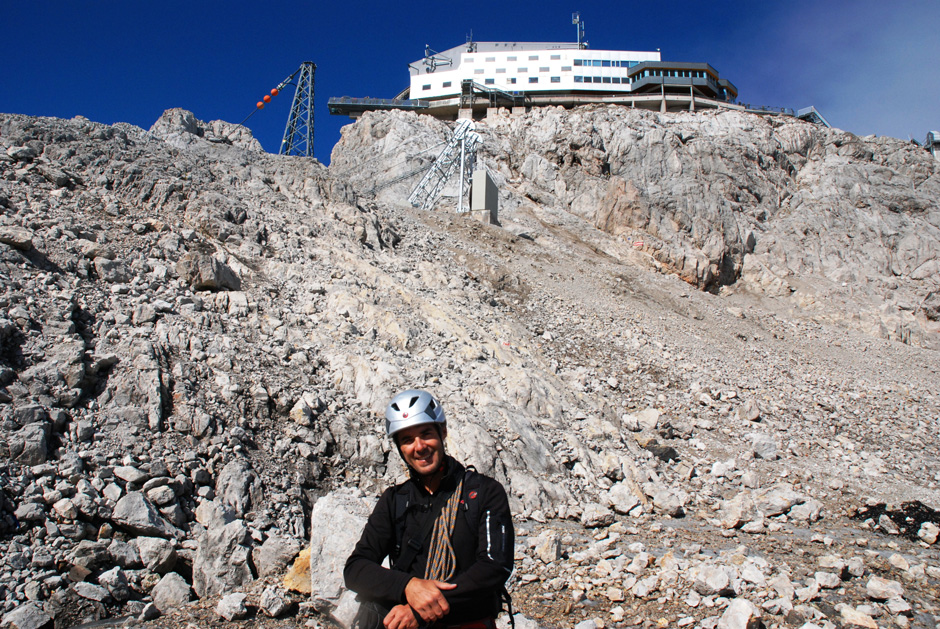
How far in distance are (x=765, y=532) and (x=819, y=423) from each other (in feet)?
23.6

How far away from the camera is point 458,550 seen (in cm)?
260

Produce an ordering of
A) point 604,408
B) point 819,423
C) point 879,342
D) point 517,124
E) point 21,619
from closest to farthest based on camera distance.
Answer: point 21,619 → point 604,408 → point 819,423 → point 879,342 → point 517,124

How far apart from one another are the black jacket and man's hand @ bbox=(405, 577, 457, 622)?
45 millimetres

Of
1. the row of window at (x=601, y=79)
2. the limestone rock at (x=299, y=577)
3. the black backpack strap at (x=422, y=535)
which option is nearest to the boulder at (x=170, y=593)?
the limestone rock at (x=299, y=577)

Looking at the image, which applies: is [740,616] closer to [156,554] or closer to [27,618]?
[156,554]

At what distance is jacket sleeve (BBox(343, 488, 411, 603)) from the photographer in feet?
8.27

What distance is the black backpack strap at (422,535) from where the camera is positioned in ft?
8.73

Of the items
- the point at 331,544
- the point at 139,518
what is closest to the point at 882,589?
the point at 331,544

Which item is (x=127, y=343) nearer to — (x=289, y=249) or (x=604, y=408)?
(x=289, y=249)

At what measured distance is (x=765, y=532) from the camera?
22.7 ft

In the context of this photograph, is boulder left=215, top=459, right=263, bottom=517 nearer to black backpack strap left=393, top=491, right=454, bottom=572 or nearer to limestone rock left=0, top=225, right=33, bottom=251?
black backpack strap left=393, top=491, right=454, bottom=572

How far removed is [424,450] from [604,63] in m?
61.3

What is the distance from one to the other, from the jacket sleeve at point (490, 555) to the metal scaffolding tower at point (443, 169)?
3025 centimetres

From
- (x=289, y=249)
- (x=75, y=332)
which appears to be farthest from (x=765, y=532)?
(x=289, y=249)
